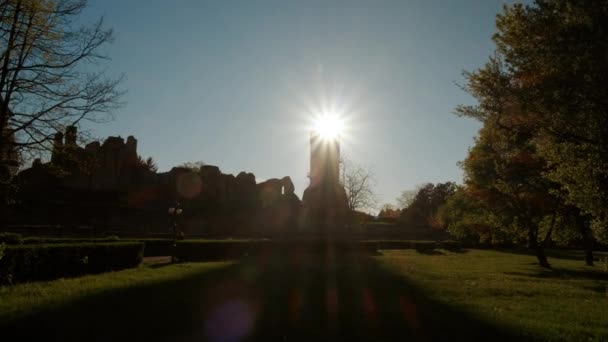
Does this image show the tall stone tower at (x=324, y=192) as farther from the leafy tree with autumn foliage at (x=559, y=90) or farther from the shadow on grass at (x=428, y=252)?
the leafy tree with autumn foliage at (x=559, y=90)

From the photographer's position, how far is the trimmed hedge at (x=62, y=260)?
1116 centimetres

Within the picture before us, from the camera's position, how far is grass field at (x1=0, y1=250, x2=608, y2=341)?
6.43m

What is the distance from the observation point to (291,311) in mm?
8289

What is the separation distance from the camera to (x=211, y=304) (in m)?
8.84

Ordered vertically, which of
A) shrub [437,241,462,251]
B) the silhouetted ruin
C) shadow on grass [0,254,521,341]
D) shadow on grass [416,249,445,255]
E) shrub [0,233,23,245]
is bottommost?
shadow on grass [416,249,445,255]

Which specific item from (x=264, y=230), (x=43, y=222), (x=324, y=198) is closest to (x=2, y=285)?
(x=43, y=222)

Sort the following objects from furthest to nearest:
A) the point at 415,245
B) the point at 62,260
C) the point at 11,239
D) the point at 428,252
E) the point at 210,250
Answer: the point at 415,245
the point at 428,252
the point at 210,250
the point at 11,239
the point at 62,260

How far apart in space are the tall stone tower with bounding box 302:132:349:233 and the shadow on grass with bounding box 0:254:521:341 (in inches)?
1269

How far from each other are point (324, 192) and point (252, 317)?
36.2 m

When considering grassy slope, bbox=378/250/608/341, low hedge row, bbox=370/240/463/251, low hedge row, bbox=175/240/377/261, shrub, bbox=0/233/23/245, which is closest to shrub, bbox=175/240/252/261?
low hedge row, bbox=175/240/377/261

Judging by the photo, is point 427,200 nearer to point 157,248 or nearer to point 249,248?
point 249,248

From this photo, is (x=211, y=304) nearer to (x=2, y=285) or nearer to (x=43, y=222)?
(x=2, y=285)

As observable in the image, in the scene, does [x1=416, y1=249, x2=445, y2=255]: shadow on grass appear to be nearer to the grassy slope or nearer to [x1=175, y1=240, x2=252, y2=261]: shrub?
[x1=175, y1=240, x2=252, y2=261]: shrub

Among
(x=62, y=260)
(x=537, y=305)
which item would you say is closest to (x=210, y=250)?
(x=62, y=260)
